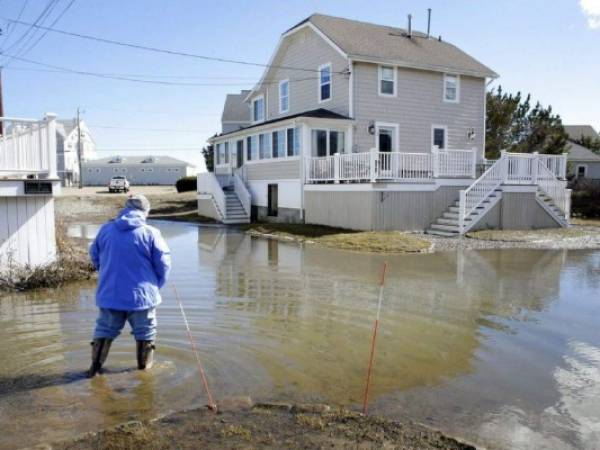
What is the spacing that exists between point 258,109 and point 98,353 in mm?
25513

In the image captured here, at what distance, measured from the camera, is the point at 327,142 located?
21609 mm

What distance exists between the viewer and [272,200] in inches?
930

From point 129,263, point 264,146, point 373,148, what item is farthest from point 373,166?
point 129,263

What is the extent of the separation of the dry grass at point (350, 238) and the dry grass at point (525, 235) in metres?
2.45

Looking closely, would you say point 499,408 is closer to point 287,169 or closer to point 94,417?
point 94,417

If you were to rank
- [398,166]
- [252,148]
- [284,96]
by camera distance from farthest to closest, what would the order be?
1. [284,96]
2. [252,148]
3. [398,166]

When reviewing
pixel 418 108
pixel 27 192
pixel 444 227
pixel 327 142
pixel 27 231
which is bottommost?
pixel 444 227

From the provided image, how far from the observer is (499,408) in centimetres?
446

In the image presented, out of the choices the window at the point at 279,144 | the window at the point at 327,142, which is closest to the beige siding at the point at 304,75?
the window at the point at 327,142

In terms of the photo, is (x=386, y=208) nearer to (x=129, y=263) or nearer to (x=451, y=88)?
(x=451, y=88)

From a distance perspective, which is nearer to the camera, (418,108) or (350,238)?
(350,238)

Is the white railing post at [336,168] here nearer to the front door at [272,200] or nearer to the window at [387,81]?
the front door at [272,200]

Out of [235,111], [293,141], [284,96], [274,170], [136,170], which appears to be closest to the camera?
[293,141]

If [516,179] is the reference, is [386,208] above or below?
below
